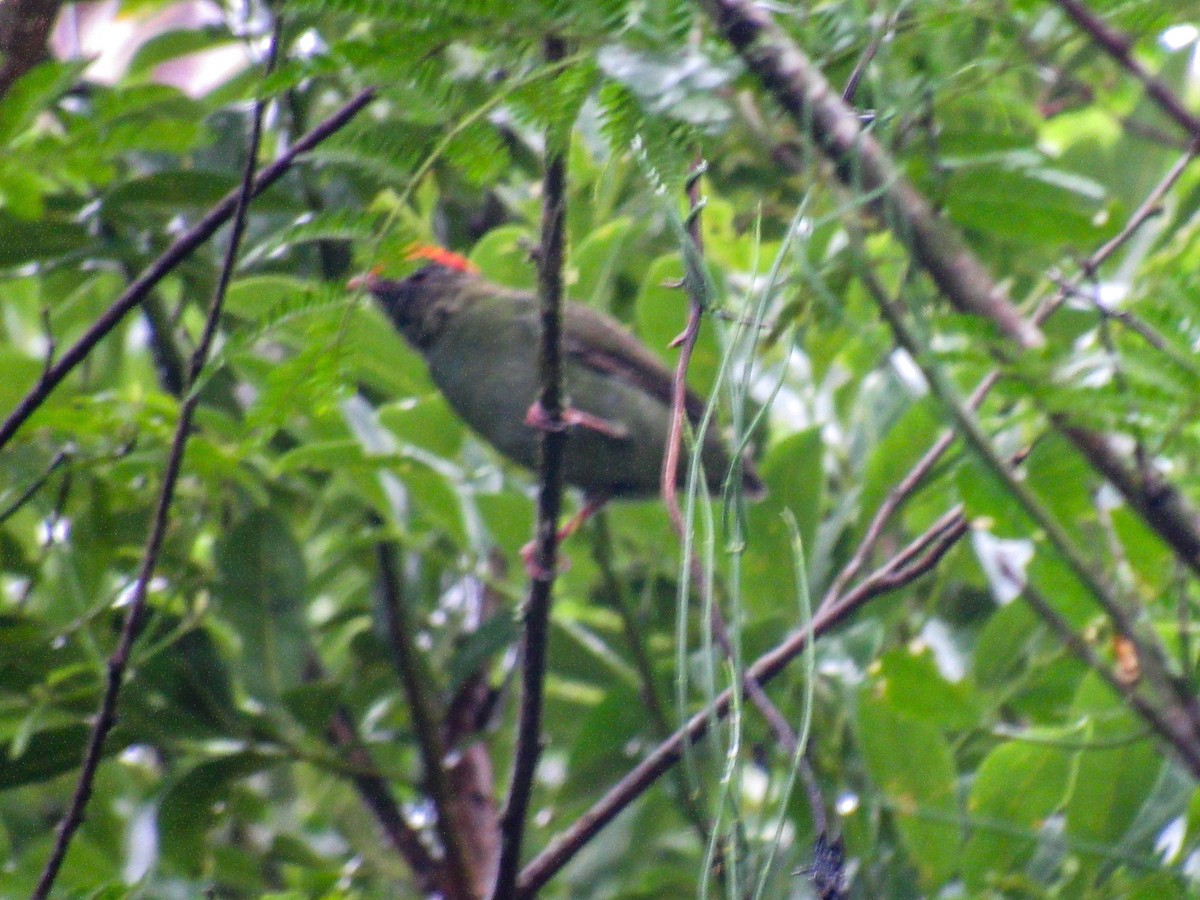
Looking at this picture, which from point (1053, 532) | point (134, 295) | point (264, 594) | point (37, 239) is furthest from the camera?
point (264, 594)

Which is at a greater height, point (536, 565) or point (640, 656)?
point (536, 565)

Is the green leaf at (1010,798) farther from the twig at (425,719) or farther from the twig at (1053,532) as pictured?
the twig at (425,719)

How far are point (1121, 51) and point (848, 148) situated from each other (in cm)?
44

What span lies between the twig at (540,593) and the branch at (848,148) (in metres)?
0.47

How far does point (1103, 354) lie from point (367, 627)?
2.18 metres

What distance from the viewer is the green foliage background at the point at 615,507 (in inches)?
77.0

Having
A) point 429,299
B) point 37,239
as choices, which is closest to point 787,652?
point 37,239

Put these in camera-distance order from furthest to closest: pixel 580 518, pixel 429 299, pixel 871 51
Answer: pixel 429 299, pixel 580 518, pixel 871 51

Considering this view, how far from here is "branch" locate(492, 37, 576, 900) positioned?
2152 mm

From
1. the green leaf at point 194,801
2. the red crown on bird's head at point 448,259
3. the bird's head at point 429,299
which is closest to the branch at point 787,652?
the green leaf at point 194,801

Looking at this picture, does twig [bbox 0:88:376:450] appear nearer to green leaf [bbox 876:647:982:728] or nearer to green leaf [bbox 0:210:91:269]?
green leaf [bbox 0:210:91:269]

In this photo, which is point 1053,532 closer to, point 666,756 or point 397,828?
point 666,756

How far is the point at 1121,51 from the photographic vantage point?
192cm

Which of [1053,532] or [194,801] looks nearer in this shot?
[1053,532]
